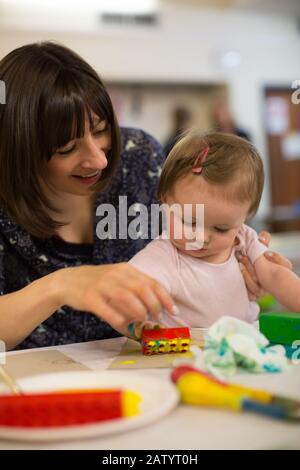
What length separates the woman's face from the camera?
1.22 metres

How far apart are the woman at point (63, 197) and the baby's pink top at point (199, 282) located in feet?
0.14

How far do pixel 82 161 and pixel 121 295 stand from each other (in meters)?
0.46

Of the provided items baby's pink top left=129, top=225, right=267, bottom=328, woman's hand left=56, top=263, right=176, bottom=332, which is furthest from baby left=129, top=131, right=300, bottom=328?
→ woman's hand left=56, top=263, right=176, bottom=332

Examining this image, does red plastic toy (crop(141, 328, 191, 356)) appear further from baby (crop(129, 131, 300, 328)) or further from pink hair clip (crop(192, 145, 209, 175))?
pink hair clip (crop(192, 145, 209, 175))

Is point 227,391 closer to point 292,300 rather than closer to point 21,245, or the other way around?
point 292,300

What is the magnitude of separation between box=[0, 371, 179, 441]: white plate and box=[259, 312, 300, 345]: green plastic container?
0.30 meters

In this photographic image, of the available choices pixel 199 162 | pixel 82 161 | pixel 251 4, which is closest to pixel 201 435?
pixel 199 162

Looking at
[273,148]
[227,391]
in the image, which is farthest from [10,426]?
[273,148]

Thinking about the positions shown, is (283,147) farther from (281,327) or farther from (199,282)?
(281,327)

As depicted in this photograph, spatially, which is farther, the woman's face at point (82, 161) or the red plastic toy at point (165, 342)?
the woman's face at point (82, 161)

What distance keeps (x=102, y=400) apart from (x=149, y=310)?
0.22 metres

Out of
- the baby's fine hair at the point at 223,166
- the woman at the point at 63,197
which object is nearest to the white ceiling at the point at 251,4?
the woman at the point at 63,197

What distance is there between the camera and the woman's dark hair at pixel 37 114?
47.1 inches

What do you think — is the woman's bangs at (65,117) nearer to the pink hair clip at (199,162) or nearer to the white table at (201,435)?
the pink hair clip at (199,162)
